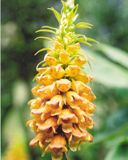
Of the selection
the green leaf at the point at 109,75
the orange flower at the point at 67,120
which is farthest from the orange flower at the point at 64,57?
the green leaf at the point at 109,75

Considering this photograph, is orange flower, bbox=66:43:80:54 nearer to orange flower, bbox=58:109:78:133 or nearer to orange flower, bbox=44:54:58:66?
orange flower, bbox=44:54:58:66

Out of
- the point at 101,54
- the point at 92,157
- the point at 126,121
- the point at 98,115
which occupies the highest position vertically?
the point at 101,54

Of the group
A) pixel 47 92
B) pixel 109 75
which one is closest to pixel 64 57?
pixel 47 92

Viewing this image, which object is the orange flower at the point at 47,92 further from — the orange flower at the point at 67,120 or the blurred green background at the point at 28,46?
the blurred green background at the point at 28,46

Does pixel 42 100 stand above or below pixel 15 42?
above

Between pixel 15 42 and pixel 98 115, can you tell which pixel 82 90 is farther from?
pixel 15 42

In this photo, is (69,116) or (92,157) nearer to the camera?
(69,116)

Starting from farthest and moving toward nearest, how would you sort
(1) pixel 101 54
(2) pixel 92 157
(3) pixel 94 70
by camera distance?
(2) pixel 92 157
(1) pixel 101 54
(3) pixel 94 70

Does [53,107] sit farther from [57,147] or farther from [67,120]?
[57,147]

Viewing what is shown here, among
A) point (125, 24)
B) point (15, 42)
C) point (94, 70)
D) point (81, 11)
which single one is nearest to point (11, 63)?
point (15, 42)
